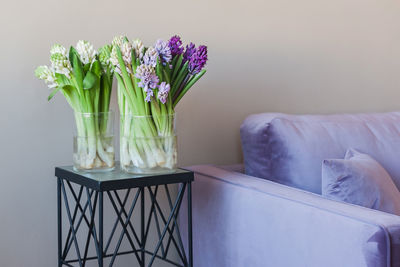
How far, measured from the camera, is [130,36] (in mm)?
2143

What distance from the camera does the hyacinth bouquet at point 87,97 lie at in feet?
5.82

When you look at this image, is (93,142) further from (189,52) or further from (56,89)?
(189,52)

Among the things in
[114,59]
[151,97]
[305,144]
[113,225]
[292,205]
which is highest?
[114,59]

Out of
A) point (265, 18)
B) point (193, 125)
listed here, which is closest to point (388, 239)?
point (193, 125)

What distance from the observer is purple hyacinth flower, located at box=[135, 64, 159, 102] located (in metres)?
1.67

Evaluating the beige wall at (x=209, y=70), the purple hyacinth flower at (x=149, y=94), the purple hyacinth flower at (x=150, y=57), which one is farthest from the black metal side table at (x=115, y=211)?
the purple hyacinth flower at (x=150, y=57)

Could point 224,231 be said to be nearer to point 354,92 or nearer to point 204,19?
point 204,19

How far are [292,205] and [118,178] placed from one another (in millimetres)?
497

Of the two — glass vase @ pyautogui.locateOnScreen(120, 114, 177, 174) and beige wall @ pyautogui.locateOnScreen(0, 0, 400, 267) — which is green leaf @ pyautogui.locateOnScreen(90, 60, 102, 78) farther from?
beige wall @ pyautogui.locateOnScreen(0, 0, 400, 267)

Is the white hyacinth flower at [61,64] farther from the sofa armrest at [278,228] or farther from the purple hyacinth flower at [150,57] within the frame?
the sofa armrest at [278,228]

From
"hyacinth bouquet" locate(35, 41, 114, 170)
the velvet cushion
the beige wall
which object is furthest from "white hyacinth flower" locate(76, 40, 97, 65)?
the velvet cushion

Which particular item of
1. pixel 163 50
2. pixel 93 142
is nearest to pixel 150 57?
pixel 163 50

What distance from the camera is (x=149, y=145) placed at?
1748 millimetres

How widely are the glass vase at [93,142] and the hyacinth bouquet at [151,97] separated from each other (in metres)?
0.06
